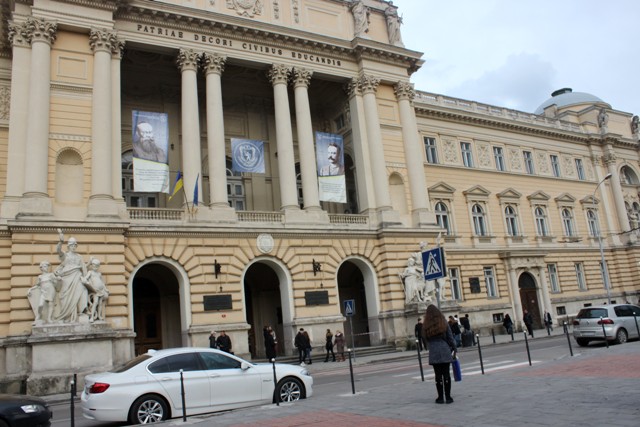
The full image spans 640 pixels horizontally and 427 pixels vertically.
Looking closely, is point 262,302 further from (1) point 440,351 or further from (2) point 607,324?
(1) point 440,351

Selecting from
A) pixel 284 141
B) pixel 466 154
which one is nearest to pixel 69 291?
pixel 284 141

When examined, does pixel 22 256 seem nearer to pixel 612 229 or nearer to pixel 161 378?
pixel 161 378

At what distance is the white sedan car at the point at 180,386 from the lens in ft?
36.8

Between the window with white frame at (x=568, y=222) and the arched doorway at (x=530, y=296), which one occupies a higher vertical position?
the window with white frame at (x=568, y=222)

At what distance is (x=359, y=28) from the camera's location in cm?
3447

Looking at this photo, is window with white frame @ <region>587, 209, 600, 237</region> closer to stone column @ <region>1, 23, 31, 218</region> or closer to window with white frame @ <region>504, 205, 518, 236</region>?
window with white frame @ <region>504, 205, 518, 236</region>

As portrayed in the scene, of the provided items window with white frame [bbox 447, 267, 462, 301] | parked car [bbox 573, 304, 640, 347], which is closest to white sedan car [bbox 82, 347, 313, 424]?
parked car [bbox 573, 304, 640, 347]

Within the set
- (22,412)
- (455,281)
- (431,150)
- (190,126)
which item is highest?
(431,150)

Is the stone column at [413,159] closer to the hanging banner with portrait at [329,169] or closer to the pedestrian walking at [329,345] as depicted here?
the hanging banner with portrait at [329,169]

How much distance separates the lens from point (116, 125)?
26188mm

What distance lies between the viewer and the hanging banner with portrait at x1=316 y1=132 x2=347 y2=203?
30922 millimetres

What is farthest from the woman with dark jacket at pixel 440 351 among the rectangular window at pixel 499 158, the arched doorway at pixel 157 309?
the rectangular window at pixel 499 158

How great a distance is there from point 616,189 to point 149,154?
43642 mm

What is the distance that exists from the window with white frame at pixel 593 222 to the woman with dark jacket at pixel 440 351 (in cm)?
4368
